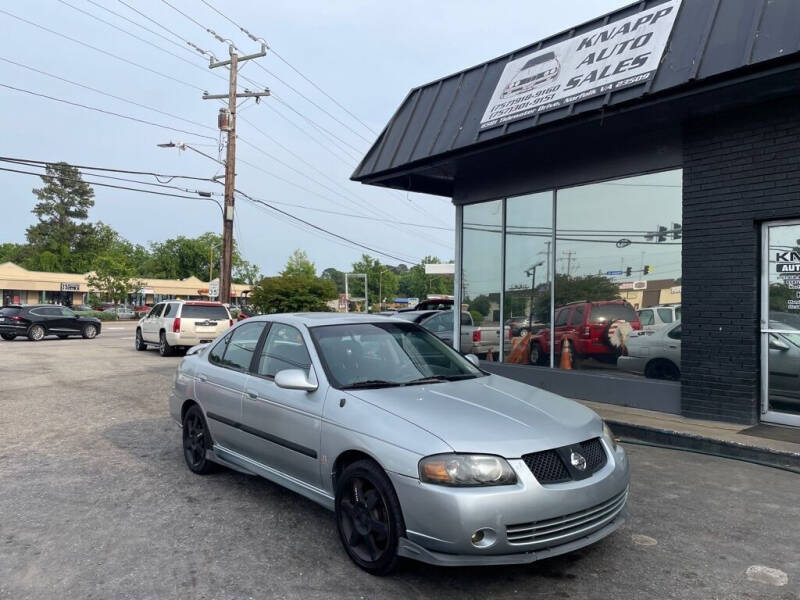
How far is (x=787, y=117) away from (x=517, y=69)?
137 inches

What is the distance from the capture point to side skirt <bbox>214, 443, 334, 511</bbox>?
399 cm

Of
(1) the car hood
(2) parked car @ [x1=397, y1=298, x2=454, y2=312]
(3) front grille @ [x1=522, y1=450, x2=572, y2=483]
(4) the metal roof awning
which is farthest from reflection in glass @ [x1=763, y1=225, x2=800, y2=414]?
(2) parked car @ [x1=397, y1=298, x2=454, y2=312]

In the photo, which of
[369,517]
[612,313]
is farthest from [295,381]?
[612,313]

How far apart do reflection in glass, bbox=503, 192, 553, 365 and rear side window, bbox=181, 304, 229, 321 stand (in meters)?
10.7

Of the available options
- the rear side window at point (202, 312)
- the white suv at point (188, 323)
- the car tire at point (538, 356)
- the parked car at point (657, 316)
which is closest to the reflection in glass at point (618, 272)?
the parked car at point (657, 316)

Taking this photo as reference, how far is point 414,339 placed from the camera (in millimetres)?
4969

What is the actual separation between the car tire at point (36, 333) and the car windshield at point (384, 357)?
23642 mm

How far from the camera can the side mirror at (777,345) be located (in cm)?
696

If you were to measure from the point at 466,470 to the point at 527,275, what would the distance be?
7258 mm

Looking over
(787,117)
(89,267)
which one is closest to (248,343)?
(787,117)

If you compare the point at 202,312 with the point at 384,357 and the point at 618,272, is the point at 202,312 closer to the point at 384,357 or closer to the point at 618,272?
the point at 618,272

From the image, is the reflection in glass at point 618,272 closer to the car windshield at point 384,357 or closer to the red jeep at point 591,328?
the red jeep at point 591,328

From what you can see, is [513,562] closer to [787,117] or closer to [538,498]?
[538,498]

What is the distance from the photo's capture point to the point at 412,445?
11.0 feet
